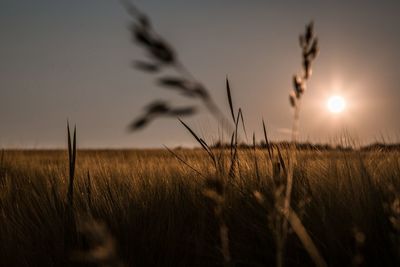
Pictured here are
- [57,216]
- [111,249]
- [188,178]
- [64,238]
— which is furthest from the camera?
[188,178]

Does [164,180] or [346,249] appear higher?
[164,180]

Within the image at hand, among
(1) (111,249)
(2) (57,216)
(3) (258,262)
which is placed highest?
(1) (111,249)

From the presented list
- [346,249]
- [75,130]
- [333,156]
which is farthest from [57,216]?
[333,156]

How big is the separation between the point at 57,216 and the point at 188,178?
2.31ft

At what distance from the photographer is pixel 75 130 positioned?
1714 millimetres

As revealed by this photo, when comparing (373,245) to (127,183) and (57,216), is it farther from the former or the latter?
(127,183)

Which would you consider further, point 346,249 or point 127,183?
point 127,183

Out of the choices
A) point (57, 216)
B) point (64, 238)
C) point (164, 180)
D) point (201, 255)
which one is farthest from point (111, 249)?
point (164, 180)

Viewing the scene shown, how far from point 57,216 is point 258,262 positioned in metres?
0.83

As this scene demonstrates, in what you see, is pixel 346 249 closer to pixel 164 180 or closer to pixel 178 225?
pixel 178 225

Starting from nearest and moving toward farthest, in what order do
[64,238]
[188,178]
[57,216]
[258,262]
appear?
[258,262]
[64,238]
[57,216]
[188,178]

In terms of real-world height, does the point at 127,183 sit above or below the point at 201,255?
above

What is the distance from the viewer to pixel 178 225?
68.3 inches

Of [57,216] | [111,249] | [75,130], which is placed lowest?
[57,216]
